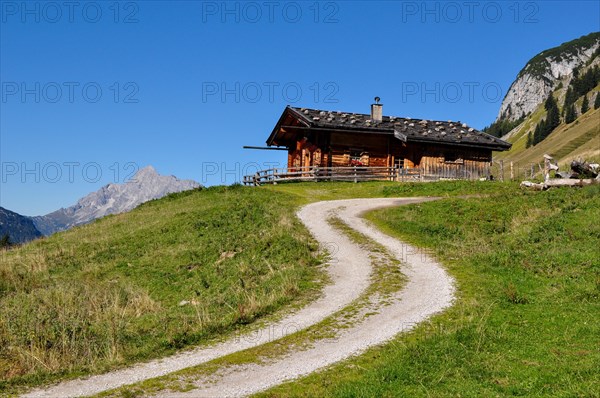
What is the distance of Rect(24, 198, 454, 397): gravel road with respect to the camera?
25.5 feet

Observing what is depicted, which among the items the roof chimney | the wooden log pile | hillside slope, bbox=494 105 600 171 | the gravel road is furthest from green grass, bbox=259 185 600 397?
hillside slope, bbox=494 105 600 171

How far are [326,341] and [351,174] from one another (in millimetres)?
32164

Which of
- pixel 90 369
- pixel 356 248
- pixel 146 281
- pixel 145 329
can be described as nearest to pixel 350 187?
pixel 356 248

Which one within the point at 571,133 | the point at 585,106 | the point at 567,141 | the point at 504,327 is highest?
the point at 585,106

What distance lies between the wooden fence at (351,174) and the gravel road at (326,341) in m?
21.7

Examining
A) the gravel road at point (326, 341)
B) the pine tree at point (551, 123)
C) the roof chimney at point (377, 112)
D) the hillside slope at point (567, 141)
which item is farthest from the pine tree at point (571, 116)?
the gravel road at point (326, 341)

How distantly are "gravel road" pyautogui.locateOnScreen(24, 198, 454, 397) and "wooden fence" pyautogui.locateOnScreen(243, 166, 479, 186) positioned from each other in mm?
21712

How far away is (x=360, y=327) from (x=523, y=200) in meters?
17.0

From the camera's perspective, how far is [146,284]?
17656 millimetres

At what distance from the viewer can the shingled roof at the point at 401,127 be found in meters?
A: 40.5

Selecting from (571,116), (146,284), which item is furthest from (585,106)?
(146,284)

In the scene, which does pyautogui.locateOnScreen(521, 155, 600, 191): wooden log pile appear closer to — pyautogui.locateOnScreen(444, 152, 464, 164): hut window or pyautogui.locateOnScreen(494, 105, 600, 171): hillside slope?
pyautogui.locateOnScreen(444, 152, 464, 164): hut window

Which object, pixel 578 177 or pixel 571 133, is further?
pixel 571 133

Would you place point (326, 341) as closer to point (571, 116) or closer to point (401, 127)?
point (401, 127)
